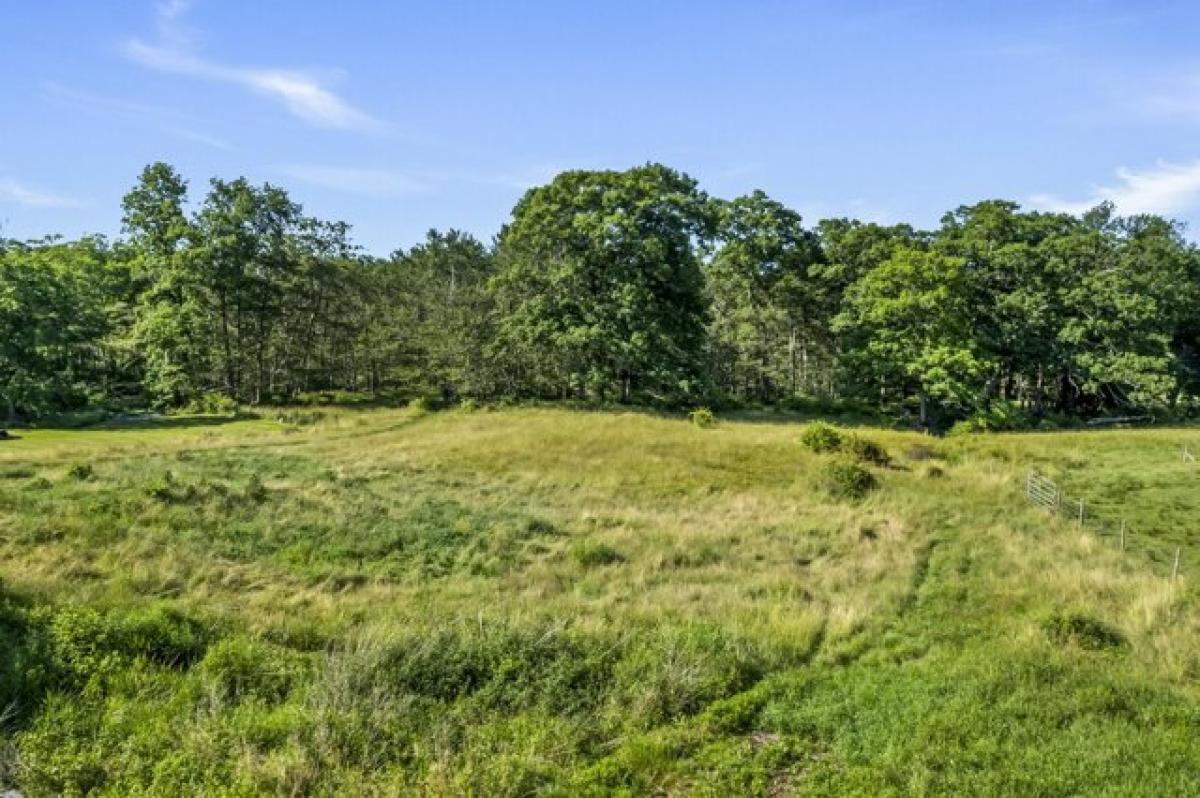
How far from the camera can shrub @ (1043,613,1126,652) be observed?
11.7 meters

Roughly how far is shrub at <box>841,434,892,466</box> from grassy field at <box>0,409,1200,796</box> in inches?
255

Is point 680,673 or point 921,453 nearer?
point 680,673

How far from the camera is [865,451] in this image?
32.8m

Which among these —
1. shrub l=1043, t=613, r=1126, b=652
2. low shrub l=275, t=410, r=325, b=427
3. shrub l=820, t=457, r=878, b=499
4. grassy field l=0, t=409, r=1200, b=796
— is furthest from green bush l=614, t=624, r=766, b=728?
low shrub l=275, t=410, r=325, b=427

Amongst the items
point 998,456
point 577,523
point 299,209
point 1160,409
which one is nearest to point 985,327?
point 1160,409

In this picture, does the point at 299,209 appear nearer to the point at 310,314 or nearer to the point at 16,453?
the point at 310,314

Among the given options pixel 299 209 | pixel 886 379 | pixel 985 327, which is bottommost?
pixel 886 379

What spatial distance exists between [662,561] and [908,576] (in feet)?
17.8

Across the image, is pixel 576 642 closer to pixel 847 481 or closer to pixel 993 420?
pixel 847 481

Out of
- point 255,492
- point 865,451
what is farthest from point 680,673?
point 865,451

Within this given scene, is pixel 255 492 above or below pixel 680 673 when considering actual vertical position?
above

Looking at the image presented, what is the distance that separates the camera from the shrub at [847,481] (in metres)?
26.1

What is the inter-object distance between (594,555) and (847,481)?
12389mm

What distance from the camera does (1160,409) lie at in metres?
Answer: 59.0
